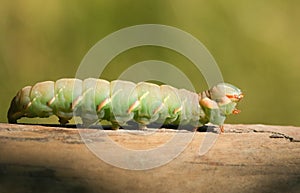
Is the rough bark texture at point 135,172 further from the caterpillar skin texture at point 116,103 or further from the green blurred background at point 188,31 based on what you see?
the green blurred background at point 188,31

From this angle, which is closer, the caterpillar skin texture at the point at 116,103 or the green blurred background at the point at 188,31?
the caterpillar skin texture at the point at 116,103

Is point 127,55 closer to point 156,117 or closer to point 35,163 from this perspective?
point 156,117

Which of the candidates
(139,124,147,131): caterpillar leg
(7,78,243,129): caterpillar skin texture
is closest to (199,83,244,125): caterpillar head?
(7,78,243,129): caterpillar skin texture

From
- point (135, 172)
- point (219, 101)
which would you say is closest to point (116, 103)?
point (219, 101)

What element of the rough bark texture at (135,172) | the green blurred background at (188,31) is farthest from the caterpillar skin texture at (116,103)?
the green blurred background at (188,31)

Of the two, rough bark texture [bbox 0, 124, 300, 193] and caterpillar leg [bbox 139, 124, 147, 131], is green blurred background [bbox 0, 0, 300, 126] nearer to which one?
caterpillar leg [bbox 139, 124, 147, 131]

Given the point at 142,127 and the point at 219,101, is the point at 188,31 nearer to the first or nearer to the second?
the point at 219,101
